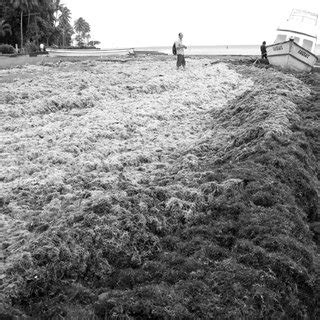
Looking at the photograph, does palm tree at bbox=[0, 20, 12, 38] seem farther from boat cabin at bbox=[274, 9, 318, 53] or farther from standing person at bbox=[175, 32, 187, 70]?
standing person at bbox=[175, 32, 187, 70]

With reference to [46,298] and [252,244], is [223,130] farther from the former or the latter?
[46,298]

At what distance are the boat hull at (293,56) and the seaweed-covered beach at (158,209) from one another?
13.2 meters

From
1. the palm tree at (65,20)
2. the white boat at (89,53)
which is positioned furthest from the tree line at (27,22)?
the white boat at (89,53)

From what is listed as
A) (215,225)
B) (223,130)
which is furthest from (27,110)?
(215,225)

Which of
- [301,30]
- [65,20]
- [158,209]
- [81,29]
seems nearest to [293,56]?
[301,30]

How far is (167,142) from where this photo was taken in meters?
14.9

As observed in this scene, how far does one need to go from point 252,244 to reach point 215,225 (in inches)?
43.9

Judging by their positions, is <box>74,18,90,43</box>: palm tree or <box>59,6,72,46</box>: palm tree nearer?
<box>59,6,72,46</box>: palm tree

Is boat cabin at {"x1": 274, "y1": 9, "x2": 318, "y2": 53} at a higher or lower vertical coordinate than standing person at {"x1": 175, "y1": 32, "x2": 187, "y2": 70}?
higher

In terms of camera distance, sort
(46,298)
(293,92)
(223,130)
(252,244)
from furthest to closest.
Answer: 1. (293,92)
2. (223,130)
3. (252,244)
4. (46,298)

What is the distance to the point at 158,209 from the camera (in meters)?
9.98

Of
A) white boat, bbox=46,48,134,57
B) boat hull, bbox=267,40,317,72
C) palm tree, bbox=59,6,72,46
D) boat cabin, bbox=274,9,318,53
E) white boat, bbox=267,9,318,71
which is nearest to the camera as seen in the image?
boat hull, bbox=267,40,317,72

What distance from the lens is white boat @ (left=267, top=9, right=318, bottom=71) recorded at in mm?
31469

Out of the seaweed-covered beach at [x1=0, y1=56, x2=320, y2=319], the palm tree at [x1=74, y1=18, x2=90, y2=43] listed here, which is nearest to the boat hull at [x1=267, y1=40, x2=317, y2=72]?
the seaweed-covered beach at [x1=0, y1=56, x2=320, y2=319]
